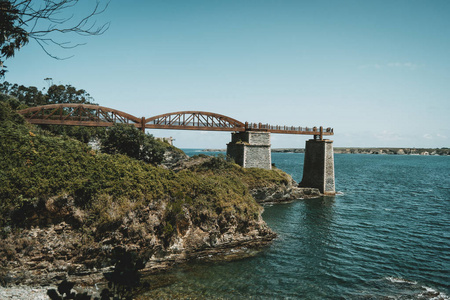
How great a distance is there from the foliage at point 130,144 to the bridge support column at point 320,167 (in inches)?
1146

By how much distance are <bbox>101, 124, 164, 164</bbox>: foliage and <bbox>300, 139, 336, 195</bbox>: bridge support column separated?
29.1 meters

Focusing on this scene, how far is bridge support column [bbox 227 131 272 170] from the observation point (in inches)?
1681

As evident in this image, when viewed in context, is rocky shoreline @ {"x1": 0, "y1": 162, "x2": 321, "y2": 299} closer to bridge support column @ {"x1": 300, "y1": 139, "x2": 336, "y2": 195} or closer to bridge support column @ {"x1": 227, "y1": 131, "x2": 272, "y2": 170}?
bridge support column @ {"x1": 227, "y1": 131, "x2": 272, "y2": 170}

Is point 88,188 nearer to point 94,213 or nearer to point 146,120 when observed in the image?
point 94,213

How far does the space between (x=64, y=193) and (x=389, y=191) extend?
172ft

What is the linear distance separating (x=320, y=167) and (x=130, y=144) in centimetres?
3262

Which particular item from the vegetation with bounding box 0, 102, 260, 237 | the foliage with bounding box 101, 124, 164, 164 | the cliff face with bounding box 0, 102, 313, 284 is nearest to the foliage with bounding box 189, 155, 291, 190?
the foliage with bounding box 101, 124, 164, 164

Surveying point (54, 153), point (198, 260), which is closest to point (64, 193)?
point (54, 153)

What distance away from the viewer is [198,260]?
58.0 ft

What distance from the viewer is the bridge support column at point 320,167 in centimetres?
4628

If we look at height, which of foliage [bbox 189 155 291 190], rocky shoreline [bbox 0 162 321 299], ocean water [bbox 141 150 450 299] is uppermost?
foliage [bbox 189 155 291 190]

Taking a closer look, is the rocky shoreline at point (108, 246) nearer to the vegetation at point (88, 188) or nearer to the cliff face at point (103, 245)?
the cliff face at point (103, 245)

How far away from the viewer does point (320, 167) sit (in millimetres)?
46938

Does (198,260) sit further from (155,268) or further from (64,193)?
(64,193)
